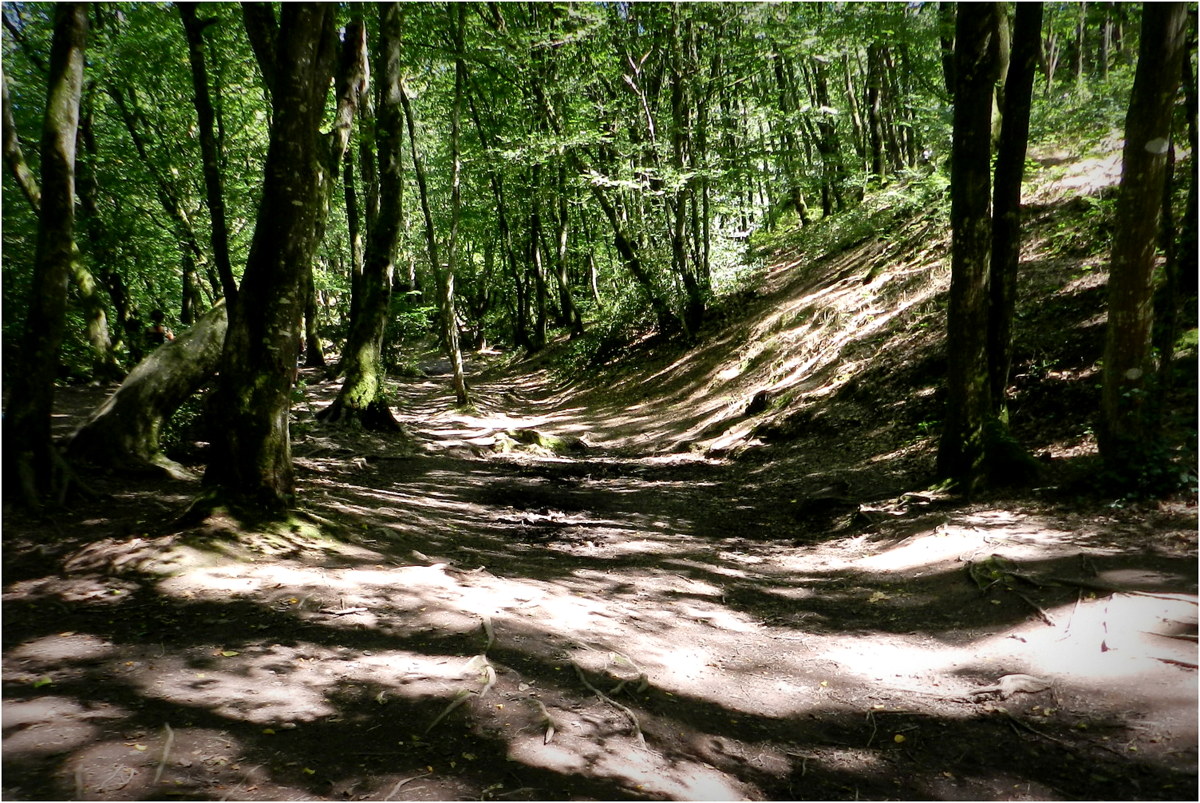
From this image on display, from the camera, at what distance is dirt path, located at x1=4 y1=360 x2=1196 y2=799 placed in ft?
11.1

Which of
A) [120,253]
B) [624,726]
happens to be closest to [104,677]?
[624,726]

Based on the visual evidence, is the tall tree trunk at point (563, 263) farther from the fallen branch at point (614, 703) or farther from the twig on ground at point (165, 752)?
the twig on ground at point (165, 752)

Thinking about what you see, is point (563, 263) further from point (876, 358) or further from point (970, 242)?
point (970, 242)

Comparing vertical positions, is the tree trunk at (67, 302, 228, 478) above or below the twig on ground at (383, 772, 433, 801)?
above

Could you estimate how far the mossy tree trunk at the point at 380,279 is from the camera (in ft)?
43.7

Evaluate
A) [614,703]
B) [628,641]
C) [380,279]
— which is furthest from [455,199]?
[614,703]

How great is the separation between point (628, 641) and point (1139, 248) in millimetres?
5605

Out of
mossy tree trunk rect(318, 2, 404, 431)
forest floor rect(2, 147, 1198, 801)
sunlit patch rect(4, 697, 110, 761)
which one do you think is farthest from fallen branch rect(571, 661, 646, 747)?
mossy tree trunk rect(318, 2, 404, 431)

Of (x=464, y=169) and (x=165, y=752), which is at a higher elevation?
(x=464, y=169)

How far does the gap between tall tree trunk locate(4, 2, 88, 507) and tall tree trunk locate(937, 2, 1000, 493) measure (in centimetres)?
877

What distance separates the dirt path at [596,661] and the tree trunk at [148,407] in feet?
2.99

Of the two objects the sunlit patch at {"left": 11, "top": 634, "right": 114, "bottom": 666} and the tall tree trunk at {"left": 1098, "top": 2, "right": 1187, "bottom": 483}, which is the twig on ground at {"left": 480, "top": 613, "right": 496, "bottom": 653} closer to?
the sunlit patch at {"left": 11, "top": 634, "right": 114, "bottom": 666}

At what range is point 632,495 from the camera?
11117mm

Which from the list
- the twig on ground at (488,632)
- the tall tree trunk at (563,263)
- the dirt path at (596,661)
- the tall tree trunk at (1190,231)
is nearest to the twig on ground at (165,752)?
the dirt path at (596,661)
